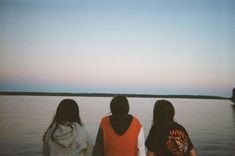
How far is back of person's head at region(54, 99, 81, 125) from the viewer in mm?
3541

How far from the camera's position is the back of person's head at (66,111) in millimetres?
3541

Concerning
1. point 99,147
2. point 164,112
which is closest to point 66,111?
point 99,147

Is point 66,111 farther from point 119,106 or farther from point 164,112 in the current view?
point 164,112

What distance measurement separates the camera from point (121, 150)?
3.56 metres

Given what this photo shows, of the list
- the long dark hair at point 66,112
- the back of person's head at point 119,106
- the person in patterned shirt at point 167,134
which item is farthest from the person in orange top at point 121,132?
the long dark hair at point 66,112

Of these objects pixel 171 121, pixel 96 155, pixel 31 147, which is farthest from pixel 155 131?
pixel 31 147

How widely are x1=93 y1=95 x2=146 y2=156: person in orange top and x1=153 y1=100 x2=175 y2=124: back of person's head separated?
0.90 ft

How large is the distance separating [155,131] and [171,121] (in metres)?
0.23

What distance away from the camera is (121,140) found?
355 centimetres

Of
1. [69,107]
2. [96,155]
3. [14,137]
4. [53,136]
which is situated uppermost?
[69,107]

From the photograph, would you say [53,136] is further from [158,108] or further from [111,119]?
[158,108]

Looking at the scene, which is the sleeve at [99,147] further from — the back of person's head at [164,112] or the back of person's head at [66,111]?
the back of person's head at [164,112]

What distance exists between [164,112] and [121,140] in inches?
24.3

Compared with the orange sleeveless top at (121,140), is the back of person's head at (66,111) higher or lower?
higher
